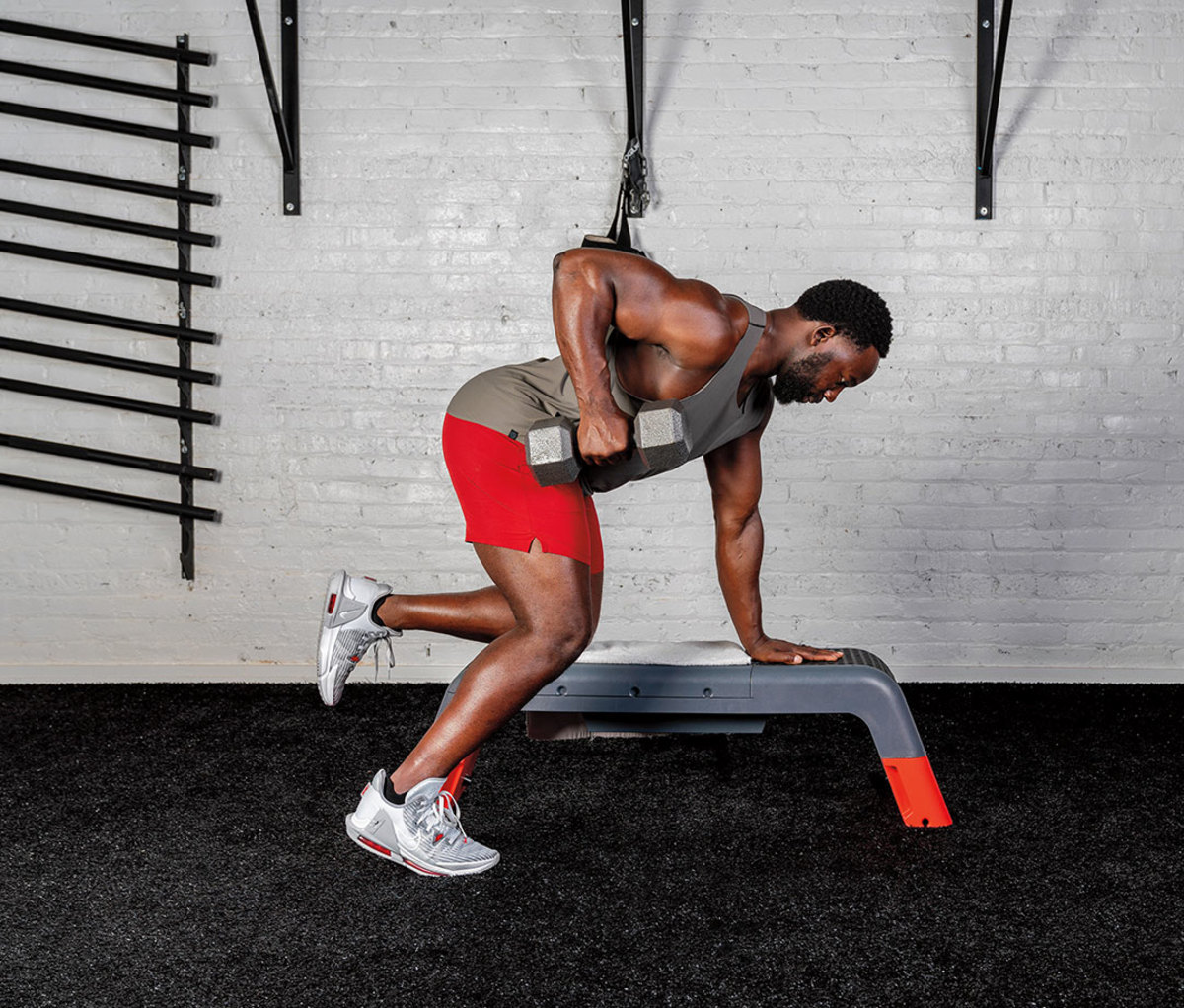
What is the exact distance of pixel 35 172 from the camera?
395cm

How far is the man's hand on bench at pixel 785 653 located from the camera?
102 inches

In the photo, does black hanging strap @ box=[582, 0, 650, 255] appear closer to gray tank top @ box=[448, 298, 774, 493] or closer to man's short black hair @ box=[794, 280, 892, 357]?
gray tank top @ box=[448, 298, 774, 493]

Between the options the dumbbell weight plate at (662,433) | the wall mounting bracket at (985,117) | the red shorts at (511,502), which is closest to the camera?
the dumbbell weight plate at (662,433)

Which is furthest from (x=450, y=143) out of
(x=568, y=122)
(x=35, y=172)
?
(x=35, y=172)

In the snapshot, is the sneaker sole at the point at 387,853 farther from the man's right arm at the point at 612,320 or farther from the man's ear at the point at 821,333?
the man's ear at the point at 821,333

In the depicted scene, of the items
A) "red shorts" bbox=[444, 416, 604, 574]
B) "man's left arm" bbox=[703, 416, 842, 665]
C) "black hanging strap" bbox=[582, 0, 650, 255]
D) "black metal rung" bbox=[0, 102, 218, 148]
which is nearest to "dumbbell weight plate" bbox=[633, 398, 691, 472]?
"red shorts" bbox=[444, 416, 604, 574]

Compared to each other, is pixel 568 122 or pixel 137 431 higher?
pixel 568 122

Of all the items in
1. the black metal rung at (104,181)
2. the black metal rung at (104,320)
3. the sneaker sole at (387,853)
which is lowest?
the sneaker sole at (387,853)

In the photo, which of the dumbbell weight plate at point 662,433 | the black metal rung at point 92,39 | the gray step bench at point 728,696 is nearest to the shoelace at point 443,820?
the gray step bench at point 728,696

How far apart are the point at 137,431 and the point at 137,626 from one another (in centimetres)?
72

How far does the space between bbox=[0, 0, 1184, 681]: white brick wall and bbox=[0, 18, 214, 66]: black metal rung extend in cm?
6

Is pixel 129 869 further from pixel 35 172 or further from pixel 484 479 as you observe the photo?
pixel 35 172

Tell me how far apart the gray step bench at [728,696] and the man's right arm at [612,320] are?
67cm

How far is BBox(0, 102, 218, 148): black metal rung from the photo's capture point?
394 centimetres
